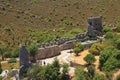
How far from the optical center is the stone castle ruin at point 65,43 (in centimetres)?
5553

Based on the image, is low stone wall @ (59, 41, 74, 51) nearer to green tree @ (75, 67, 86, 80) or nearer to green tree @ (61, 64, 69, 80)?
green tree @ (61, 64, 69, 80)

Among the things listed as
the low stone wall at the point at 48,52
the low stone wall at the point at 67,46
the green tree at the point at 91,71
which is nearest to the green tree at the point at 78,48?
the low stone wall at the point at 48,52

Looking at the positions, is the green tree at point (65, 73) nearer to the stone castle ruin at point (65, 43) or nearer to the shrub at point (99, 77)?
the shrub at point (99, 77)

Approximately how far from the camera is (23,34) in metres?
85.0

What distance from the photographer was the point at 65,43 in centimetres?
5912

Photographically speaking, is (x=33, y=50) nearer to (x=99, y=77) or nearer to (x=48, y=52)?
(x=48, y=52)

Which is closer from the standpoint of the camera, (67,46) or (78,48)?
(78,48)

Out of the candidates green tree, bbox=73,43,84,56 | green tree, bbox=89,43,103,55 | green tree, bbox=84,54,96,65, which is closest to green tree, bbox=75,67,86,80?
green tree, bbox=84,54,96,65

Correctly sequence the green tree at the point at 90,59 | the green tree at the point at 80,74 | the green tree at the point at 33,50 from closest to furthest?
the green tree at the point at 80,74
the green tree at the point at 90,59
the green tree at the point at 33,50

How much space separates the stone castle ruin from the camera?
182ft

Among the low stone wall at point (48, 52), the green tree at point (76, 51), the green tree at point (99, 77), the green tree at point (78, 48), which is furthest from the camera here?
the low stone wall at point (48, 52)

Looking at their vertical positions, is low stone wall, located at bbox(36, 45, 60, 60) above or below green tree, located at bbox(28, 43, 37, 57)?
below

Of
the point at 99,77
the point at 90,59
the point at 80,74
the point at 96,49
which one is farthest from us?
the point at 96,49

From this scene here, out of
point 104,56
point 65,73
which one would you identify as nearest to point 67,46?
point 104,56
